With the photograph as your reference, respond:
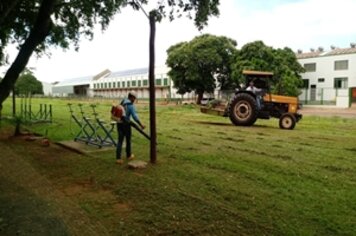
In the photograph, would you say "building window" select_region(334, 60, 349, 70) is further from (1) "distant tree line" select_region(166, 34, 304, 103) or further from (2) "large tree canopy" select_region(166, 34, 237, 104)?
(2) "large tree canopy" select_region(166, 34, 237, 104)

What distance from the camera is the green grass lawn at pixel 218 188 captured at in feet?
18.6

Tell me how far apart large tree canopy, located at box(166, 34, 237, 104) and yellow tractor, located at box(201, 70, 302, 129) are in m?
25.3

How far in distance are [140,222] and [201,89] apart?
41.0m

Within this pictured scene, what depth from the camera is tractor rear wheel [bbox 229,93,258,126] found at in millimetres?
18312

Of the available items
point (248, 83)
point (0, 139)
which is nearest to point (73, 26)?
point (0, 139)

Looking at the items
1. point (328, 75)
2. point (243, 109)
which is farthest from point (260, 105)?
point (328, 75)

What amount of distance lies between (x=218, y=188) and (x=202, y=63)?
3809cm

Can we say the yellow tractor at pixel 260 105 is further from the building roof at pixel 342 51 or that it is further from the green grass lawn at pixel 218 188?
the building roof at pixel 342 51

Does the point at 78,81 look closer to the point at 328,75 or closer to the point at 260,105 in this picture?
the point at 328,75

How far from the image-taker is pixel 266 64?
42.4 meters

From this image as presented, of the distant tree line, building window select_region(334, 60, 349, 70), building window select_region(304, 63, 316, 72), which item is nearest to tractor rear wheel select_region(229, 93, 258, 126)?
the distant tree line

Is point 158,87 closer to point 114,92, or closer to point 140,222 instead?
point 114,92

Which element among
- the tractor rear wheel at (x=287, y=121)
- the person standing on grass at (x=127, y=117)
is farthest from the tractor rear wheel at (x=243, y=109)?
the person standing on grass at (x=127, y=117)

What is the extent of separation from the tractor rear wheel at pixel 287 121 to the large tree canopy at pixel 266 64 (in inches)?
914
